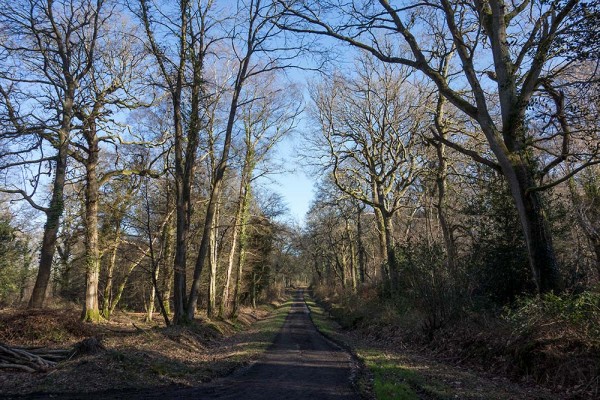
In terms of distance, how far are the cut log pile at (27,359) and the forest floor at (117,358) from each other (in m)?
0.21

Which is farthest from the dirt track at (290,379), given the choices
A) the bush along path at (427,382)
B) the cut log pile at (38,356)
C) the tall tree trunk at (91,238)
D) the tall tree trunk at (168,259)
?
the tall tree trunk at (168,259)

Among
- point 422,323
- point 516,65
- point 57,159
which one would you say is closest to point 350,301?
point 422,323

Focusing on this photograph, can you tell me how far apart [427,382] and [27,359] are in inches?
324

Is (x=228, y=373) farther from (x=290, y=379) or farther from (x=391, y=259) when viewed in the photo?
(x=391, y=259)

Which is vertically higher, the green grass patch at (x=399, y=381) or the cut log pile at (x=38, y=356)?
the cut log pile at (x=38, y=356)

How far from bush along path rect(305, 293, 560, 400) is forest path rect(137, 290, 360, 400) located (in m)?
0.51

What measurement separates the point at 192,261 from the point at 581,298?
93.3 feet

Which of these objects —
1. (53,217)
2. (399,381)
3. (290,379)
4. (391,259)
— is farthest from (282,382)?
(391,259)

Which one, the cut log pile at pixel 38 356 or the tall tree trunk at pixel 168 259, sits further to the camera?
the tall tree trunk at pixel 168 259

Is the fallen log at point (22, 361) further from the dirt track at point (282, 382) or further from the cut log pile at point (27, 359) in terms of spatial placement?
the dirt track at point (282, 382)

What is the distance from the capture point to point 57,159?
1745cm

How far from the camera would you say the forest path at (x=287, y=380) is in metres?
7.49

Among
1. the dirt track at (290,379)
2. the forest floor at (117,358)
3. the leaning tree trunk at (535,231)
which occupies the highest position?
the leaning tree trunk at (535,231)

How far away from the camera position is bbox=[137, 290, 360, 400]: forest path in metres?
7.49
